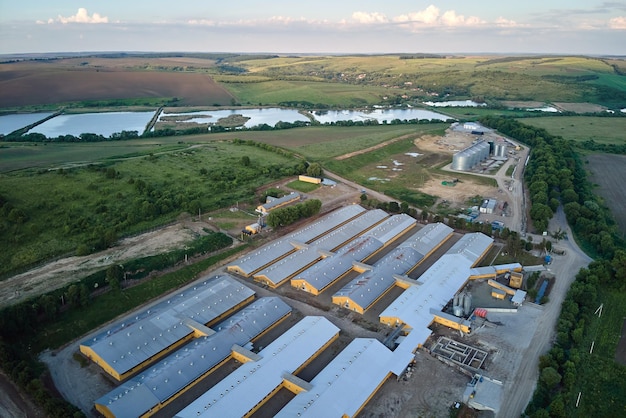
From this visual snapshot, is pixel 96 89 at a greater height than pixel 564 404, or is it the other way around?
pixel 96 89

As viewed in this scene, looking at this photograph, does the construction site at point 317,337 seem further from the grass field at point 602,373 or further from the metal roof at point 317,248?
the grass field at point 602,373

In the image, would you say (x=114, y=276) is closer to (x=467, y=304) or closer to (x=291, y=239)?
(x=291, y=239)

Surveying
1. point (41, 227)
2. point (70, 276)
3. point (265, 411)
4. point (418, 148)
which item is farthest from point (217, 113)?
point (265, 411)

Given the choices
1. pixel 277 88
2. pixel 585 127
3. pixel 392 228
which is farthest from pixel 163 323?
pixel 277 88

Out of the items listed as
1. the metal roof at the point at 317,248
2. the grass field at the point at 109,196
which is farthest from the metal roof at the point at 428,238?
the grass field at the point at 109,196

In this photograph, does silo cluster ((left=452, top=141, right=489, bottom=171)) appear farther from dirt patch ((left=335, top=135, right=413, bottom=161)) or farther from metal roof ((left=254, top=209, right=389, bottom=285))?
metal roof ((left=254, top=209, right=389, bottom=285))

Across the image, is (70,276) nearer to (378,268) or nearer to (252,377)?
(252,377)

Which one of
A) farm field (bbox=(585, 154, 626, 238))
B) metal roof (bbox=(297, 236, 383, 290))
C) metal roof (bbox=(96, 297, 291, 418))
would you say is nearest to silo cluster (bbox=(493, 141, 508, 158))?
farm field (bbox=(585, 154, 626, 238))
